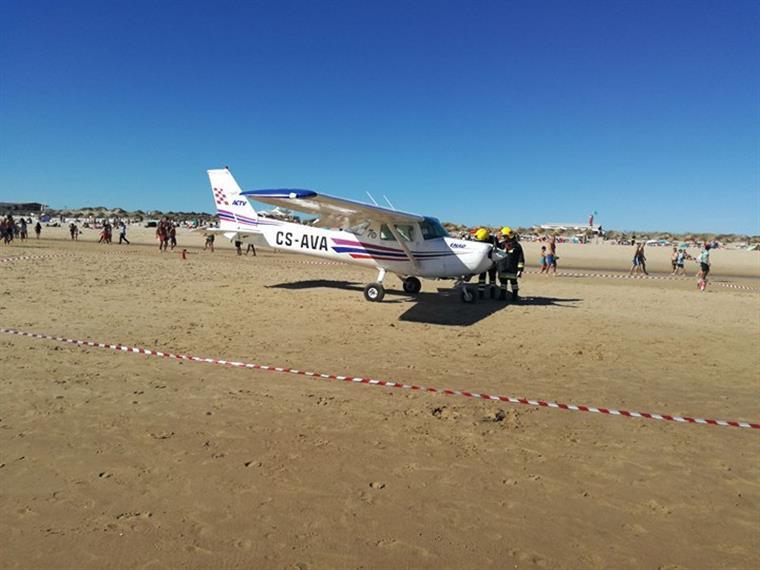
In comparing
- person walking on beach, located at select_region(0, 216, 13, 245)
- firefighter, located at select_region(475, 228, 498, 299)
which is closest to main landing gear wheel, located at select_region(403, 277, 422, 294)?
firefighter, located at select_region(475, 228, 498, 299)

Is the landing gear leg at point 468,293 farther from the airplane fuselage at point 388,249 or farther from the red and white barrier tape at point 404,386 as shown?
the red and white barrier tape at point 404,386

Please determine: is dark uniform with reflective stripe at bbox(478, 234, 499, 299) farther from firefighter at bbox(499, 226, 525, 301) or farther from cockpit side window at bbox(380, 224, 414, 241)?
cockpit side window at bbox(380, 224, 414, 241)

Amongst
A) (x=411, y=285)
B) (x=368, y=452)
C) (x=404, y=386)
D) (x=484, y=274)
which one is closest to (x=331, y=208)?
(x=411, y=285)

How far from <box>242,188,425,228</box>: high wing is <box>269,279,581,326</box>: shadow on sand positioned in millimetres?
2399

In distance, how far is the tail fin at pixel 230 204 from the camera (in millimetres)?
17891

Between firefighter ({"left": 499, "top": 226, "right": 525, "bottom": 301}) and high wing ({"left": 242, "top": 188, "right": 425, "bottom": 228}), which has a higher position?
high wing ({"left": 242, "top": 188, "right": 425, "bottom": 228})

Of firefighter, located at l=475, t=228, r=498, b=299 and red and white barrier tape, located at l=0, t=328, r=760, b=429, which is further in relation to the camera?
firefighter, located at l=475, t=228, r=498, b=299

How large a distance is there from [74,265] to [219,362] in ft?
53.7

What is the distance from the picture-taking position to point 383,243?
14898 mm

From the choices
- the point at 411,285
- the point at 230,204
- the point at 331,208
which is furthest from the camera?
the point at 230,204

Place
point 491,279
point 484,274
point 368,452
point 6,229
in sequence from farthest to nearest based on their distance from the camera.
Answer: point 6,229 < point 491,279 < point 484,274 < point 368,452

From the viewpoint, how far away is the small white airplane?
13906 millimetres

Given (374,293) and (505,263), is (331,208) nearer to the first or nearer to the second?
(374,293)

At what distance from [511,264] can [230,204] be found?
401 inches
